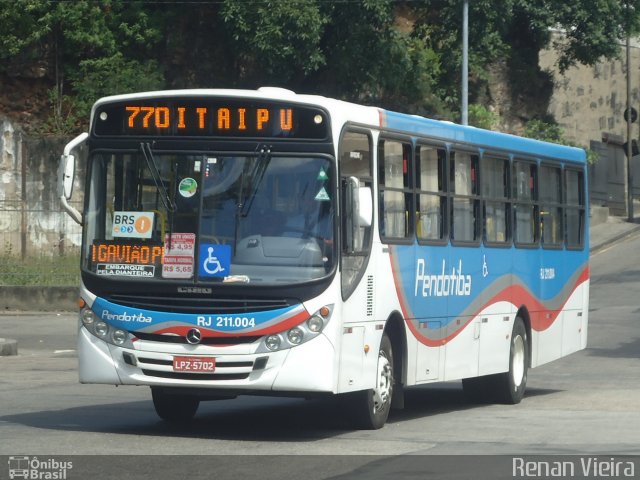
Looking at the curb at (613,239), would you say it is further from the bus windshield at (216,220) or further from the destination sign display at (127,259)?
the destination sign display at (127,259)

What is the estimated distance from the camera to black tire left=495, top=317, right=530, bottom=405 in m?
16.3

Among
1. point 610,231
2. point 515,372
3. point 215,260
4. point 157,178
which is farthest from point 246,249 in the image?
point 610,231

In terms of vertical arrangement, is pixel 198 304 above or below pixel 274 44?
below

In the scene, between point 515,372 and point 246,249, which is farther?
point 515,372

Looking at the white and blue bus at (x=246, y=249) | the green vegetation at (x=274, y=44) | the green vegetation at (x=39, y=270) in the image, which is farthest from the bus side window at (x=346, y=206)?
the green vegetation at (x=274, y=44)

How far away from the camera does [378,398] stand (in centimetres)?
1260

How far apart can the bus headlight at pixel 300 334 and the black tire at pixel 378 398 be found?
3.79 feet

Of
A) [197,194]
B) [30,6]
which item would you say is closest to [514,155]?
[197,194]

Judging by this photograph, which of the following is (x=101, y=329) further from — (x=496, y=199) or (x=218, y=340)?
(x=496, y=199)

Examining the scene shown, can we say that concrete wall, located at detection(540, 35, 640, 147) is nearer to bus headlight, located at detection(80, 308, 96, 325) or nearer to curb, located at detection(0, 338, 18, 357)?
curb, located at detection(0, 338, 18, 357)

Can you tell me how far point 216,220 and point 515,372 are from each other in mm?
6131

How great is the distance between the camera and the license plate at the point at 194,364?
11.5 metres

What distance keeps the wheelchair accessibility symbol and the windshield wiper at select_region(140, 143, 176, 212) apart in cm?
47

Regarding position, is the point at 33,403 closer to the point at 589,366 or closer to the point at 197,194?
the point at 197,194
